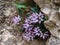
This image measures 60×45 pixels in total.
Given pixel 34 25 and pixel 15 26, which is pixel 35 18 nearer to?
pixel 34 25

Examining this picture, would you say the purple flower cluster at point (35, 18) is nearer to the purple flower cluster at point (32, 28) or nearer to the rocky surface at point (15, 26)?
the purple flower cluster at point (32, 28)

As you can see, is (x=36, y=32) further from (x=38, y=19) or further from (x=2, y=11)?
(x=2, y=11)

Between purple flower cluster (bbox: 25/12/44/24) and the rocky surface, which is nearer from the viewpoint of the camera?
the rocky surface

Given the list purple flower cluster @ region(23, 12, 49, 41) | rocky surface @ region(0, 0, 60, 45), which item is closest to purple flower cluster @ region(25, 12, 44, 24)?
purple flower cluster @ region(23, 12, 49, 41)

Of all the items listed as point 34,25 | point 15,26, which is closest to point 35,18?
point 34,25

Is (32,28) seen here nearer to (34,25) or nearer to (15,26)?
(34,25)

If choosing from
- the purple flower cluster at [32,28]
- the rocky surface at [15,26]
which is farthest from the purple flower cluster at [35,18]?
the rocky surface at [15,26]

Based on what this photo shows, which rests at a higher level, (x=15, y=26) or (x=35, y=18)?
(x=35, y=18)

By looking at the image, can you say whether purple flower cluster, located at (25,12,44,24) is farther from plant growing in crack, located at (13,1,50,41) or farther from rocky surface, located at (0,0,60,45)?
rocky surface, located at (0,0,60,45)

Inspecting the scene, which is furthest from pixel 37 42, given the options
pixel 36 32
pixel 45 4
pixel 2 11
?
pixel 2 11
